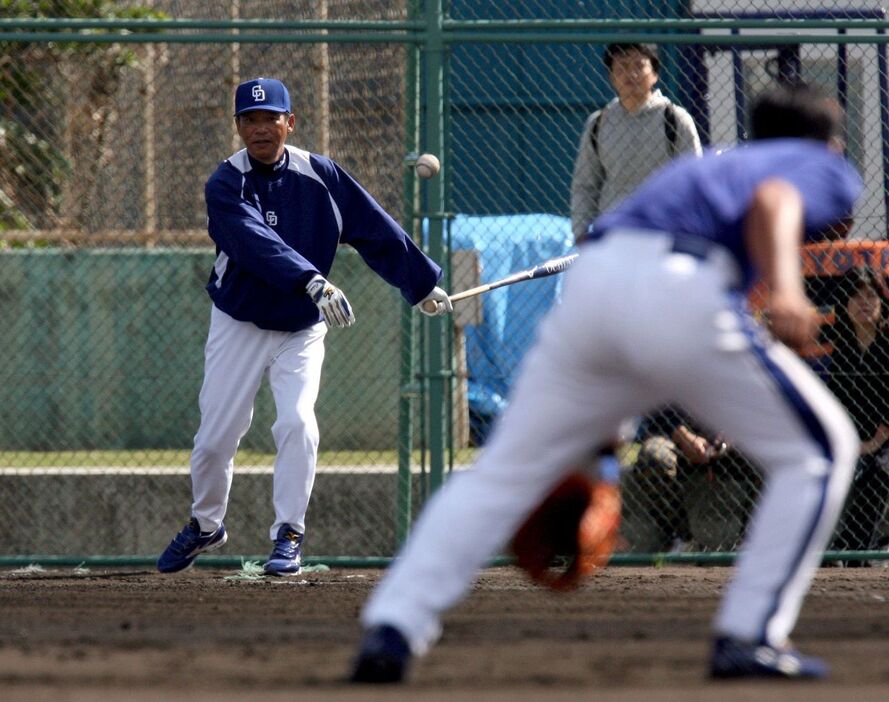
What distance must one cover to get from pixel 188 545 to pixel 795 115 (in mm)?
4177

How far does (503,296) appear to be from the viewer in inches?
346

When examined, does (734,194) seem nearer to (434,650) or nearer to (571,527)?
(571,527)

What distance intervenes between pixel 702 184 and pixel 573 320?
1.52 ft

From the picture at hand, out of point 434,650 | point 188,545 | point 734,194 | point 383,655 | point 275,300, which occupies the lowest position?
point 188,545

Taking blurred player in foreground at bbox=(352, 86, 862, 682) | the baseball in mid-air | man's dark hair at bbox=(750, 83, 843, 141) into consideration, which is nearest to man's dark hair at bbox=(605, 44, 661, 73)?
the baseball in mid-air

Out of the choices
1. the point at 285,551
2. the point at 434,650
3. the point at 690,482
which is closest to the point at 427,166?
the point at 285,551

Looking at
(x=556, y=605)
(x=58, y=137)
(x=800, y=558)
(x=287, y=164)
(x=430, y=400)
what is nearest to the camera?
(x=800, y=558)

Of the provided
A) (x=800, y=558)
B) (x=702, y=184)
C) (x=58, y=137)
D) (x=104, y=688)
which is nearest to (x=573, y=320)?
(x=702, y=184)

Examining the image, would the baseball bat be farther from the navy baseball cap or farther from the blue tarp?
the navy baseball cap

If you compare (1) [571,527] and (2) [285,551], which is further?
(2) [285,551]

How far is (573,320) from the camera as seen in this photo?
12.8ft

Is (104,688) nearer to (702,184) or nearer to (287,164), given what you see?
(702,184)

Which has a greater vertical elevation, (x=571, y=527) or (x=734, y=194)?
(x=734, y=194)

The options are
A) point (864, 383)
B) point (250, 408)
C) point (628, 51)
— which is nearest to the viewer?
point (250, 408)
